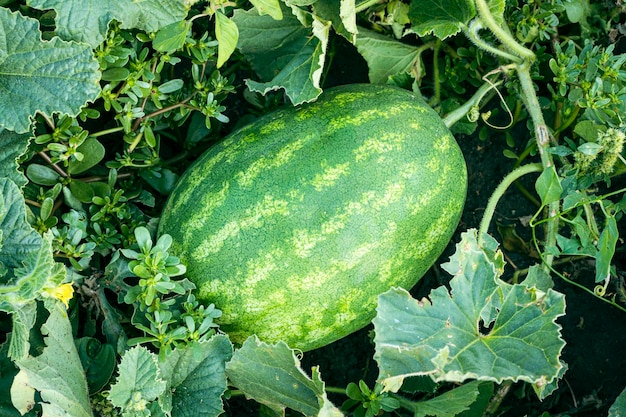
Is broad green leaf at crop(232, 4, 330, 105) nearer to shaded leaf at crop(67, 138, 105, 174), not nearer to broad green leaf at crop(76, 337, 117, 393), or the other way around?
shaded leaf at crop(67, 138, 105, 174)

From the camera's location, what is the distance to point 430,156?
2.10 meters

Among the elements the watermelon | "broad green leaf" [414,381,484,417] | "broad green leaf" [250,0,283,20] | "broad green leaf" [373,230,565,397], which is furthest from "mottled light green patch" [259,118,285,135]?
"broad green leaf" [414,381,484,417]

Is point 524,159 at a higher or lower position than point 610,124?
lower

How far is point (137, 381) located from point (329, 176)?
731mm

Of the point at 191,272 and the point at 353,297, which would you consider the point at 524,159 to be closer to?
the point at 353,297

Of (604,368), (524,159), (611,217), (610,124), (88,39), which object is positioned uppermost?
(88,39)

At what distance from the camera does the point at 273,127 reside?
2172 mm

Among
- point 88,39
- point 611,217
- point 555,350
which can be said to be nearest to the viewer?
point 555,350

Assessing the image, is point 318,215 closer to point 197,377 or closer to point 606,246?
point 197,377

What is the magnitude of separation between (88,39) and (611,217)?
1521 mm

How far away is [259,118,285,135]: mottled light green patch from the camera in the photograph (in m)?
2.16

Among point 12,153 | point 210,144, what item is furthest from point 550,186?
point 12,153

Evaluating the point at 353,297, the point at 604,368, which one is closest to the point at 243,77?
the point at 353,297

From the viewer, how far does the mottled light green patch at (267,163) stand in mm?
2088
